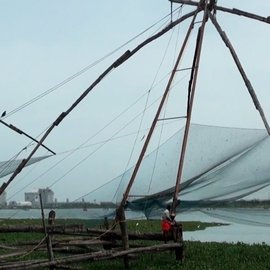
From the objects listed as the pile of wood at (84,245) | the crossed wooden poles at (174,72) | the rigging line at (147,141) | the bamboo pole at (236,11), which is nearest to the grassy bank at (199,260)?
the pile of wood at (84,245)

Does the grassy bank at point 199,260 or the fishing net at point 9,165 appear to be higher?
the fishing net at point 9,165

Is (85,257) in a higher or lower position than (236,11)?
lower

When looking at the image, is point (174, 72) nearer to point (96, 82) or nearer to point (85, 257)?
point (96, 82)

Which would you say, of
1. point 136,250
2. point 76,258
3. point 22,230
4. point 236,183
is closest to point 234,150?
point 236,183

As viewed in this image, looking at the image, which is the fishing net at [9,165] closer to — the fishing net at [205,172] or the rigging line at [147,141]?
the fishing net at [205,172]

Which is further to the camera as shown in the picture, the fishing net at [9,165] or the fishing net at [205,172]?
the fishing net at [9,165]

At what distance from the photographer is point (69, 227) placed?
8.95m

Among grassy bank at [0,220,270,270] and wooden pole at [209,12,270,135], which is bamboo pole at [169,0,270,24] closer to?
wooden pole at [209,12,270,135]

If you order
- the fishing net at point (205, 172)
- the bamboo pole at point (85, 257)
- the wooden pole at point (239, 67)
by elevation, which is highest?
the wooden pole at point (239, 67)

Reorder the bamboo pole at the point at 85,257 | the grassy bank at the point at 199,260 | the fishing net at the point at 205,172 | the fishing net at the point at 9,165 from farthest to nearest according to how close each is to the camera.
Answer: the fishing net at the point at 9,165 → the grassy bank at the point at 199,260 → the fishing net at the point at 205,172 → the bamboo pole at the point at 85,257

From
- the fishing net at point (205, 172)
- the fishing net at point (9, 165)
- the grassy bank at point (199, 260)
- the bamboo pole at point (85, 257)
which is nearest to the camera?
the bamboo pole at point (85, 257)

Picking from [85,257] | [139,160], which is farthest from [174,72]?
[85,257]

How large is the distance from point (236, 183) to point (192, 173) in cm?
66

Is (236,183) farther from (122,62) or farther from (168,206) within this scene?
(122,62)
